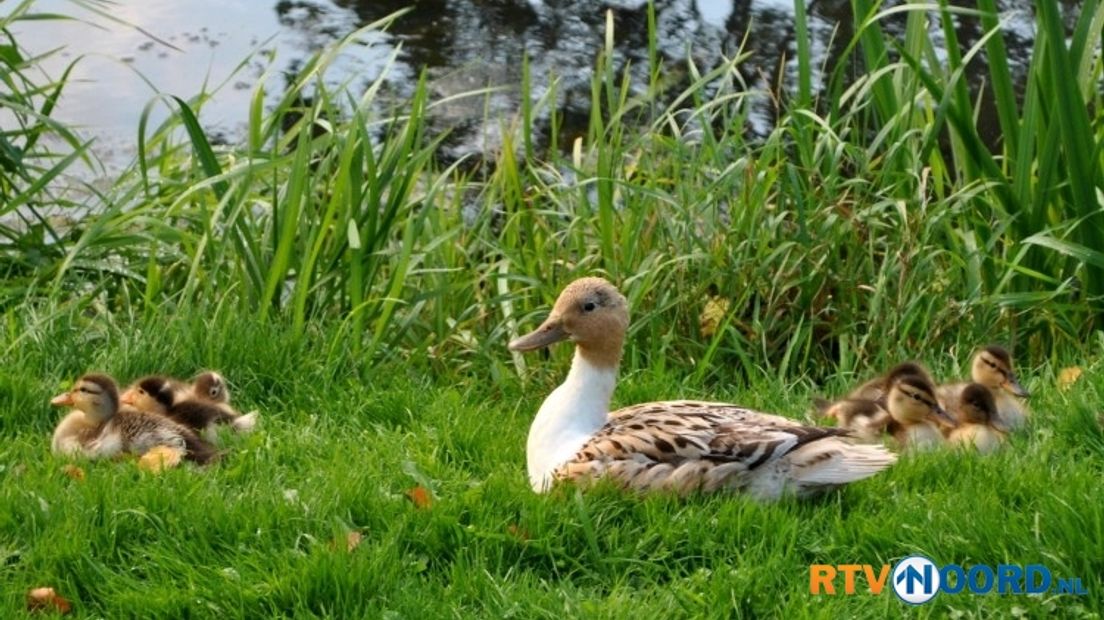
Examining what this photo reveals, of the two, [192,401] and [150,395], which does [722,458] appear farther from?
[150,395]

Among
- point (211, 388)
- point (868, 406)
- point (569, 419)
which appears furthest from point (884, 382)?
point (211, 388)

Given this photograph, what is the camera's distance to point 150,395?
5449 mm

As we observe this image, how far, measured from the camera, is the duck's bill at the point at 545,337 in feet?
16.8

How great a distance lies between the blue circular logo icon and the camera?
13.3 ft

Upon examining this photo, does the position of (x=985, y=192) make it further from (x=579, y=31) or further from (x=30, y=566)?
(x=579, y=31)

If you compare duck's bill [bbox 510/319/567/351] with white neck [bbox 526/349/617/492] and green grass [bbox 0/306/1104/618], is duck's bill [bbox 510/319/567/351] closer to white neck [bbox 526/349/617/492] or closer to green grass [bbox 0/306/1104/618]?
white neck [bbox 526/349/617/492]

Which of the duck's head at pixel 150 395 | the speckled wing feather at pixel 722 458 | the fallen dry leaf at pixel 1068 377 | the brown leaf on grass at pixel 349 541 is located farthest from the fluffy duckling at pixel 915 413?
the duck's head at pixel 150 395

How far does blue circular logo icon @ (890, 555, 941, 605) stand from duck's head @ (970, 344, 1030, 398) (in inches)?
56.2

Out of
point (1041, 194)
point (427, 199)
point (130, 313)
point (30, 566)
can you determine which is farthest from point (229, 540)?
point (1041, 194)

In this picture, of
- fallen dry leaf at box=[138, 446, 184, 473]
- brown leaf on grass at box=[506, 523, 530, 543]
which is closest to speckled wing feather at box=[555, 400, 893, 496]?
brown leaf on grass at box=[506, 523, 530, 543]

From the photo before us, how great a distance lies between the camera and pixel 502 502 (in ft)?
14.8

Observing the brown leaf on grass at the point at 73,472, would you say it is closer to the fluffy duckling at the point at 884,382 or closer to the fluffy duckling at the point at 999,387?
the fluffy duckling at the point at 884,382

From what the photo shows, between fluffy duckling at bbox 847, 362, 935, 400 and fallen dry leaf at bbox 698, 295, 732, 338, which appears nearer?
fluffy duckling at bbox 847, 362, 935, 400

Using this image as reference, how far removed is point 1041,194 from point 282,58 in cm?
591
